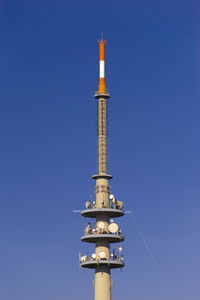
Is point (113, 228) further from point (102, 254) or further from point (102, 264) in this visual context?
point (102, 264)

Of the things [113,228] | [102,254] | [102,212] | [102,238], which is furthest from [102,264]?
[102,212]

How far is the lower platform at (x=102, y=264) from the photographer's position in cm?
13225

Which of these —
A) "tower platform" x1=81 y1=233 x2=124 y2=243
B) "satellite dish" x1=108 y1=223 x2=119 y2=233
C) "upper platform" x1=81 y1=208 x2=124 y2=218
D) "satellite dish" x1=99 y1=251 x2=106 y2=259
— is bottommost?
"satellite dish" x1=99 y1=251 x2=106 y2=259

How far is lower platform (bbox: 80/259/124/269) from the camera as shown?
13225 cm

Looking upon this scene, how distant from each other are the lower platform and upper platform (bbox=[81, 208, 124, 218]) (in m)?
7.64

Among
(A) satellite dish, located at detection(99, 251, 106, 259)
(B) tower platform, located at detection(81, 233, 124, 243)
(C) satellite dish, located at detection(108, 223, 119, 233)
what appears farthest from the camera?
(C) satellite dish, located at detection(108, 223, 119, 233)

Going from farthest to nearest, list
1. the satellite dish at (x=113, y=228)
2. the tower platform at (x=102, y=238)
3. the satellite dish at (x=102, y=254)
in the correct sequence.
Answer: the satellite dish at (x=113, y=228) → the tower platform at (x=102, y=238) → the satellite dish at (x=102, y=254)

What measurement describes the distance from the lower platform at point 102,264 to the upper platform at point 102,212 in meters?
7.64

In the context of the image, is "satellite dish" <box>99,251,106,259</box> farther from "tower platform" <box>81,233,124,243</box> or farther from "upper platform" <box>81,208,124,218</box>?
"upper platform" <box>81,208,124,218</box>

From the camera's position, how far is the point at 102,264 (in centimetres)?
13312

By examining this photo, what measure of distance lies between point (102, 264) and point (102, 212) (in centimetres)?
830

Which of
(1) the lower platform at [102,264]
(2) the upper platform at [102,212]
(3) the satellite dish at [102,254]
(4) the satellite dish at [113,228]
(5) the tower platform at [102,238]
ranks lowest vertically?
(1) the lower platform at [102,264]

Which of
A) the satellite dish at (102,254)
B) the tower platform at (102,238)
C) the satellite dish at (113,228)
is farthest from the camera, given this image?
the satellite dish at (113,228)

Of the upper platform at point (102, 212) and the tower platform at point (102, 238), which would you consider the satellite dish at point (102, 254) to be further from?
the upper platform at point (102, 212)
